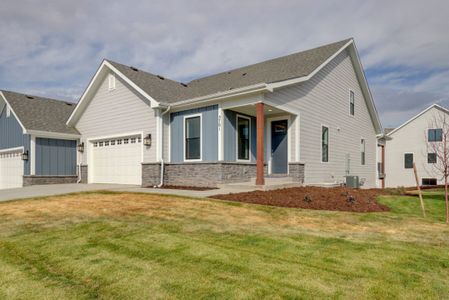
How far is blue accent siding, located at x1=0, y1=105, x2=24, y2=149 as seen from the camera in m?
17.2

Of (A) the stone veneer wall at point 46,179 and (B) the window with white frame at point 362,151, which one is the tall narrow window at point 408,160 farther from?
(A) the stone veneer wall at point 46,179

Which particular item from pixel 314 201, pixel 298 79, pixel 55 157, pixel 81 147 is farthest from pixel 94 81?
pixel 314 201

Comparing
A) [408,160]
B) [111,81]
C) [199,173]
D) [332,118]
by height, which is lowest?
[199,173]

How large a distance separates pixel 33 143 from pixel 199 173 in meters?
9.95

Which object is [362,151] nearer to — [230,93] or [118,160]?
[230,93]

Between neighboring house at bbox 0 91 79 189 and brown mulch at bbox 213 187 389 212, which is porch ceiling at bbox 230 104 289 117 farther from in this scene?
neighboring house at bbox 0 91 79 189

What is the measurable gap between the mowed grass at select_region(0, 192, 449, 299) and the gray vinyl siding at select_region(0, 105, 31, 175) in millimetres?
10540

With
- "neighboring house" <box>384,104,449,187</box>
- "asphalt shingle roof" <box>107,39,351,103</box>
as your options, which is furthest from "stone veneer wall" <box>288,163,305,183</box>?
"neighboring house" <box>384,104,449,187</box>

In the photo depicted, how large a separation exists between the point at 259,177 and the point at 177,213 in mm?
4665

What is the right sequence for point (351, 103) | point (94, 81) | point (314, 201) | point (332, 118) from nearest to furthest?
point (314, 201) → point (332, 118) → point (94, 81) → point (351, 103)

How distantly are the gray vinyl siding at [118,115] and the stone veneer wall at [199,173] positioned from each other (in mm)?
708

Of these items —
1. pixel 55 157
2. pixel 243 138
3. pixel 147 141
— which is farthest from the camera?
pixel 55 157

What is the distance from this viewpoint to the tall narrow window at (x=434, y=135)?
28.8 meters

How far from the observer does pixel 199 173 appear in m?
12.7
